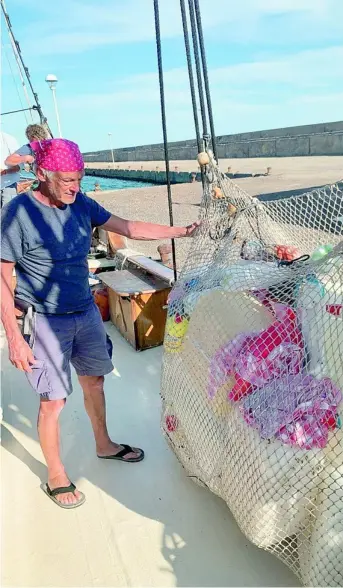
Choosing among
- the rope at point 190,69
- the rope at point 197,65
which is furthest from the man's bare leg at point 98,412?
the rope at point 197,65

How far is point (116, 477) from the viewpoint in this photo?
2.26 meters

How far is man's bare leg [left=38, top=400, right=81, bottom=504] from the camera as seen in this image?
2.03 metres

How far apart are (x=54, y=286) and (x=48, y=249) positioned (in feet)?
0.55

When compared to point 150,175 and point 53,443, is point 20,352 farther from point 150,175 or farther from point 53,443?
point 150,175

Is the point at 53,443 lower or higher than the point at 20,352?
lower

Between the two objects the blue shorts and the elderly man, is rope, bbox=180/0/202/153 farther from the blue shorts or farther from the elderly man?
the blue shorts

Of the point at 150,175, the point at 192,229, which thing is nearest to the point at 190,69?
the point at 192,229

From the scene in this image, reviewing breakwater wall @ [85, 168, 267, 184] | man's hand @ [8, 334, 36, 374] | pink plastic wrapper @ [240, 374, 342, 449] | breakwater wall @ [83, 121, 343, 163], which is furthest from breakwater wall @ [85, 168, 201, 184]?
pink plastic wrapper @ [240, 374, 342, 449]

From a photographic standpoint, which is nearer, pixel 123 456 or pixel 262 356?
pixel 262 356

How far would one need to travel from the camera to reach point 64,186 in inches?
71.7

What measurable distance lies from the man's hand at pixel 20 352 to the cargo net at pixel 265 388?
630mm

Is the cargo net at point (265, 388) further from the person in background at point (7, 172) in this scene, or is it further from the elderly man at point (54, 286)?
the person in background at point (7, 172)

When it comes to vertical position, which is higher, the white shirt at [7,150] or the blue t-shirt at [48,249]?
the white shirt at [7,150]

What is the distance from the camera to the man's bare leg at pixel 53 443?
2029 millimetres
